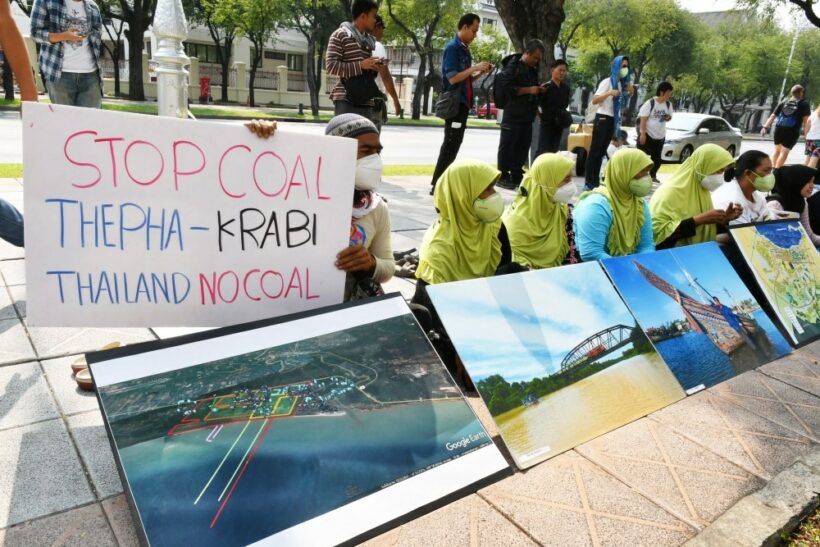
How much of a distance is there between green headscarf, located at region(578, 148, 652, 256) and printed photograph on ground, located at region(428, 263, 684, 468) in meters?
0.78

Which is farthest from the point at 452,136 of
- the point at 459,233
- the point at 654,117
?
the point at 654,117

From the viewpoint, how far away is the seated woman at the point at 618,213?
11.1ft

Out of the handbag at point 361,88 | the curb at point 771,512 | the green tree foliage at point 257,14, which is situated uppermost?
the green tree foliage at point 257,14

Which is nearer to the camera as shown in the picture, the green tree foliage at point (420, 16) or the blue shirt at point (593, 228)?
the blue shirt at point (593, 228)

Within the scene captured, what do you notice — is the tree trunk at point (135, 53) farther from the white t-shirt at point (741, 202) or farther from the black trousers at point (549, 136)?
the white t-shirt at point (741, 202)

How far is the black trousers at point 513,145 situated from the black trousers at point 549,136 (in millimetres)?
311

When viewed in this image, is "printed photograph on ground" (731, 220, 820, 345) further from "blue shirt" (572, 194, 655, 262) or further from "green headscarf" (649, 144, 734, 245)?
"blue shirt" (572, 194, 655, 262)

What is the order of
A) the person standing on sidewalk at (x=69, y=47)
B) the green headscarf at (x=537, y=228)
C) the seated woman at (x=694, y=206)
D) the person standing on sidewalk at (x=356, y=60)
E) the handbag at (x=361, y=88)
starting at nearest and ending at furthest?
1. the green headscarf at (x=537, y=228)
2. the seated woman at (x=694, y=206)
3. the person standing on sidewalk at (x=69, y=47)
4. the person standing on sidewalk at (x=356, y=60)
5. the handbag at (x=361, y=88)

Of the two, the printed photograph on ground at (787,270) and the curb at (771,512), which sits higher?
the printed photograph on ground at (787,270)

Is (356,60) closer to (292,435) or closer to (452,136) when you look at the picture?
(452,136)

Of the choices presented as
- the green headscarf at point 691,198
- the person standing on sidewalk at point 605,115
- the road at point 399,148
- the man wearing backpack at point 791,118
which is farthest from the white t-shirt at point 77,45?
the man wearing backpack at point 791,118

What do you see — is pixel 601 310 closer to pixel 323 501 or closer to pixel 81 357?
pixel 323 501

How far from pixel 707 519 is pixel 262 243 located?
1810mm

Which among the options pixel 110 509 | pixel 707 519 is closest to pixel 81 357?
pixel 110 509
